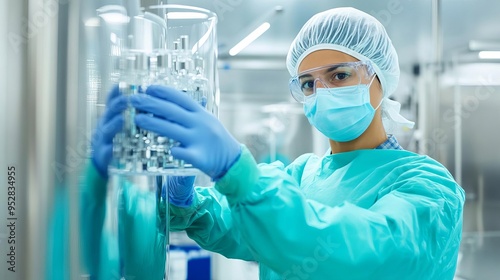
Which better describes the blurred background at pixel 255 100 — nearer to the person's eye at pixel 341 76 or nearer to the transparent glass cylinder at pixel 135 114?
the transparent glass cylinder at pixel 135 114

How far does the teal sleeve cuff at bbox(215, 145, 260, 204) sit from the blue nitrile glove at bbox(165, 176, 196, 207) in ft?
0.90

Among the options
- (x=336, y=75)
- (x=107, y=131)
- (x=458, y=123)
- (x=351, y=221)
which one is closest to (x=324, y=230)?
(x=351, y=221)

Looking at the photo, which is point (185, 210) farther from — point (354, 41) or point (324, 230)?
point (354, 41)

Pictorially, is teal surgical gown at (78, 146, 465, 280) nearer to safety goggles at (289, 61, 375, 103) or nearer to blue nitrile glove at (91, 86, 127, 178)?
blue nitrile glove at (91, 86, 127, 178)

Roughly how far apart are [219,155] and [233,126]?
5620mm

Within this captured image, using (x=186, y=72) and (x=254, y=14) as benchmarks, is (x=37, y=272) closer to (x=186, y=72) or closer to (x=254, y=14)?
(x=186, y=72)


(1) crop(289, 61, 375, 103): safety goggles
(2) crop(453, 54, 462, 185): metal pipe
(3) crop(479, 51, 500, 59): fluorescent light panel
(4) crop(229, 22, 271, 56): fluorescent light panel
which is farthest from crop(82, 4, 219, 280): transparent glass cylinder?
(3) crop(479, 51, 500, 59): fluorescent light panel

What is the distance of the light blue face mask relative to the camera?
1.15 meters

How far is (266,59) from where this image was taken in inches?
199

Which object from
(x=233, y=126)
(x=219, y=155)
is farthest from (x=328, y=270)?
(x=233, y=126)

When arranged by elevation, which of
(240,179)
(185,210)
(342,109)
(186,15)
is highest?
(186,15)

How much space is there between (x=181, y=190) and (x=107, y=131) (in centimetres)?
46

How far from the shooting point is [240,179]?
729mm

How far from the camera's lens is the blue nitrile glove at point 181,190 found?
1012 millimetres
